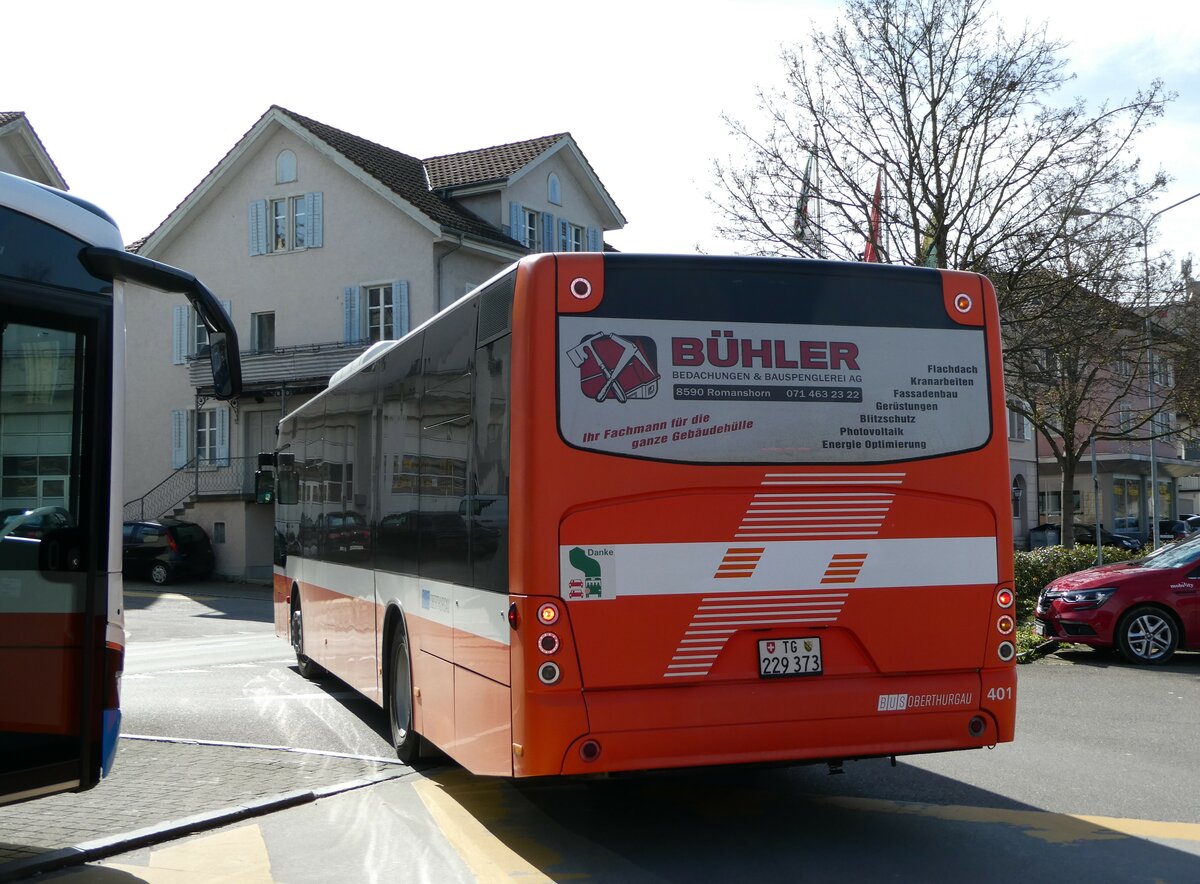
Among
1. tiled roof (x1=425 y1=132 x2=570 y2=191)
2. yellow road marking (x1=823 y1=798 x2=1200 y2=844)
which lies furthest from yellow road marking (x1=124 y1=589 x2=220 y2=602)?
yellow road marking (x1=823 y1=798 x2=1200 y2=844)

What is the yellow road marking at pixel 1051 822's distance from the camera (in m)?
6.78

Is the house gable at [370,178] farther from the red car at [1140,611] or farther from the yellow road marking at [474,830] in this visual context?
the yellow road marking at [474,830]

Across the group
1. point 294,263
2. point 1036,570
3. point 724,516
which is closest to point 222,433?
point 294,263

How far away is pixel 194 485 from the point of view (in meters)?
38.7

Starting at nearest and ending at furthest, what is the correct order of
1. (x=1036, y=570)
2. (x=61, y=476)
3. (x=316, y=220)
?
(x=61, y=476), (x=1036, y=570), (x=316, y=220)

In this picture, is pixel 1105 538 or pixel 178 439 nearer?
pixel 178 439

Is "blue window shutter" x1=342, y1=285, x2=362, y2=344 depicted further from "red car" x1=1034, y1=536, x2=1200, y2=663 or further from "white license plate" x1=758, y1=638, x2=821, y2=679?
"white license plate" x1=758, y1=638, x2=821, y2=679

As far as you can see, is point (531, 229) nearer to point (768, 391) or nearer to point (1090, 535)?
point (1090, 535)

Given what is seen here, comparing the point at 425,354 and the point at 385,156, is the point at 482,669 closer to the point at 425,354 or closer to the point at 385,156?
the point at 425,354

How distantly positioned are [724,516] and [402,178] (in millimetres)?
33051

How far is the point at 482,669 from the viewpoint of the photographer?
682 cm

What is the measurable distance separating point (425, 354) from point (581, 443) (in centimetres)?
230

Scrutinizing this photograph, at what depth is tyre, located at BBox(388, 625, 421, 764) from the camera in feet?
29.0

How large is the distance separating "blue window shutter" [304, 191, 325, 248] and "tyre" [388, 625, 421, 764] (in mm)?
29406
